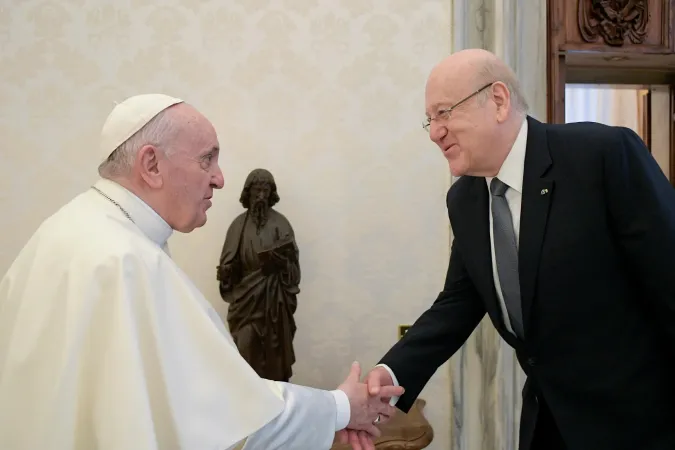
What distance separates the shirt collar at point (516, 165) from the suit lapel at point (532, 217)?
0.20ft

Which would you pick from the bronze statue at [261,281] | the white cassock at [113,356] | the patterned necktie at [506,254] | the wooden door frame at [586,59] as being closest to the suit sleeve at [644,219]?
the patterned necktie at [506,254]

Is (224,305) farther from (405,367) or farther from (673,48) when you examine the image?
(673,48)

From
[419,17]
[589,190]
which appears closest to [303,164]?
[419,17]

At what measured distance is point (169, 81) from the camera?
3600 mm

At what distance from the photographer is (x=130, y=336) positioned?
1.58 m

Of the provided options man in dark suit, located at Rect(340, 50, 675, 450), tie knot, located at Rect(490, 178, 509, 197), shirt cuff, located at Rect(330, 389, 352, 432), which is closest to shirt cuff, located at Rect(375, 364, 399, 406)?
shirt cuff, located at Rect(330, 389, 352, 432)

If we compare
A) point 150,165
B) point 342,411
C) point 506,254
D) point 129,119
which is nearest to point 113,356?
point 150,165

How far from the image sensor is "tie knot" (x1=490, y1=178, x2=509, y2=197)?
6.93 feet

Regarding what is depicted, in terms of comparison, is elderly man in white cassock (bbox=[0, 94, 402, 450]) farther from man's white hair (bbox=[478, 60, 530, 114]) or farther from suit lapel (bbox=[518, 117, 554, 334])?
man's white hair (bbox=[478, 60, 530, 114])

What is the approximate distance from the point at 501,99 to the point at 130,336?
4.48 feet

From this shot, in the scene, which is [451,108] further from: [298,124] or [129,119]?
[298,124]

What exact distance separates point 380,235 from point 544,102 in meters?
1.22

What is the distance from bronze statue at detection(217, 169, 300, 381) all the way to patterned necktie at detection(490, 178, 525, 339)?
1398 mm

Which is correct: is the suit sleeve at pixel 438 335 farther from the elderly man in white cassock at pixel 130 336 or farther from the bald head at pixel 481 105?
the elderly man in white cassock at pixel 130 336
